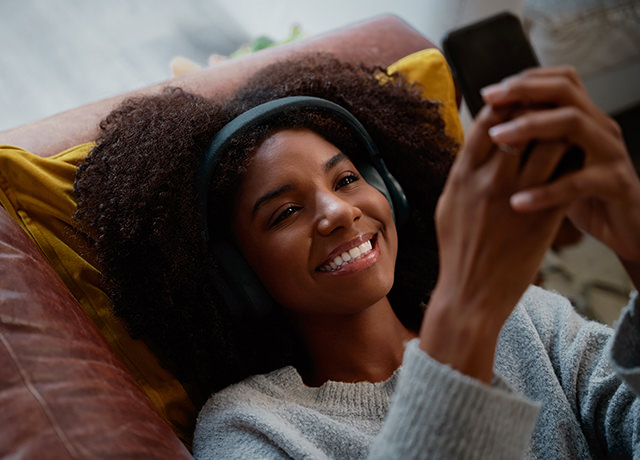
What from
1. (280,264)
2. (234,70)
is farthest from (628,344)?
(234,70)

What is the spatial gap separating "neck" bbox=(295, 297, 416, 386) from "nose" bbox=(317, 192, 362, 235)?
7.8 inches

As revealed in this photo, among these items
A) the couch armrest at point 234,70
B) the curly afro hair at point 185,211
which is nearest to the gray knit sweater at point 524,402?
the curly afro hair at point 185,211

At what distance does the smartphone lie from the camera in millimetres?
1060

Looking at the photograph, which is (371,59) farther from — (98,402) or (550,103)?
(98,402)

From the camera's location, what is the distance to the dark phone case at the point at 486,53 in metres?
1.06

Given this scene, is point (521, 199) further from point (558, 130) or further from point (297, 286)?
point (297, 286)

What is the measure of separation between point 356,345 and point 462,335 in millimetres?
473

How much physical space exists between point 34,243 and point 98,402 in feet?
1.21

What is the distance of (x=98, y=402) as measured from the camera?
33.0 inches

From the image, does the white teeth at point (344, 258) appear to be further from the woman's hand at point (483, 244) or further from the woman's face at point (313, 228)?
the woman's hand at point (483, 244)

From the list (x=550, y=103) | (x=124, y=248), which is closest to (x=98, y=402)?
(x=124, y=248)

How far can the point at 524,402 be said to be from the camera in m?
0.75

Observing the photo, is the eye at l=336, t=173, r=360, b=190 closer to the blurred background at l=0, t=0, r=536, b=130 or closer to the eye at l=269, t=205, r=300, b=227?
the eye at l=269, t=205, r=300, b=227

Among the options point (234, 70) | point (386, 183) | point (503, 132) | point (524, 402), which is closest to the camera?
point (503, 132)
